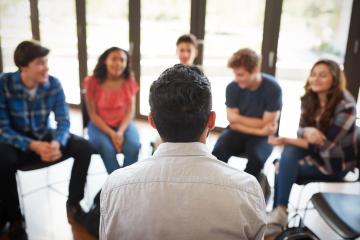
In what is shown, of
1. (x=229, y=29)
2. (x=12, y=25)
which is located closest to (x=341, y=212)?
(x=229, y=29)

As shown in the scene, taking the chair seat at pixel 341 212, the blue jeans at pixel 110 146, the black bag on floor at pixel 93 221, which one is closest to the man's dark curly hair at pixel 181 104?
the chair seat at pixel 341 212

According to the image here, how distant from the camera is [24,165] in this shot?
2301 mm

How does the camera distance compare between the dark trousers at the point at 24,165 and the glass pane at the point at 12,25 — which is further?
the glass pane at the point at 12,25

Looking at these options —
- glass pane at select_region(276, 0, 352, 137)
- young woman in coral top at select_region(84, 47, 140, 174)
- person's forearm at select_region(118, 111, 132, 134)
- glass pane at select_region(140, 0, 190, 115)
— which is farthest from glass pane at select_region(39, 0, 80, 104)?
glass pane at select_region(276, 0, 352, 137)

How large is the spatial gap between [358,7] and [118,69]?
93.3 inches

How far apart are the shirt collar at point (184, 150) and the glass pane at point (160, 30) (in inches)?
134

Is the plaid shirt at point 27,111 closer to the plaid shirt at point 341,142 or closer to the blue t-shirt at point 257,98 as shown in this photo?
the blue t-shirt at point 257,98

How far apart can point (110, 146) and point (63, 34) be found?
297 centimetres

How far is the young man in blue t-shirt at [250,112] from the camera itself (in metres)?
2.49

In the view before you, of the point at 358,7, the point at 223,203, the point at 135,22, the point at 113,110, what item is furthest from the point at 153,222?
Result: the point at 135,22

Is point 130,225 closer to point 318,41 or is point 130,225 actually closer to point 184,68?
point 184,68

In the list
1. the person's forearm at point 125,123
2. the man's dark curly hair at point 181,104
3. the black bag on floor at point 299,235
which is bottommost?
the black bag on floor at point 299,235

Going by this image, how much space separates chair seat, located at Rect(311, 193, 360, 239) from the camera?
1.69 meters

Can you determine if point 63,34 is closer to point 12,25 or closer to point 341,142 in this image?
point 12,25
